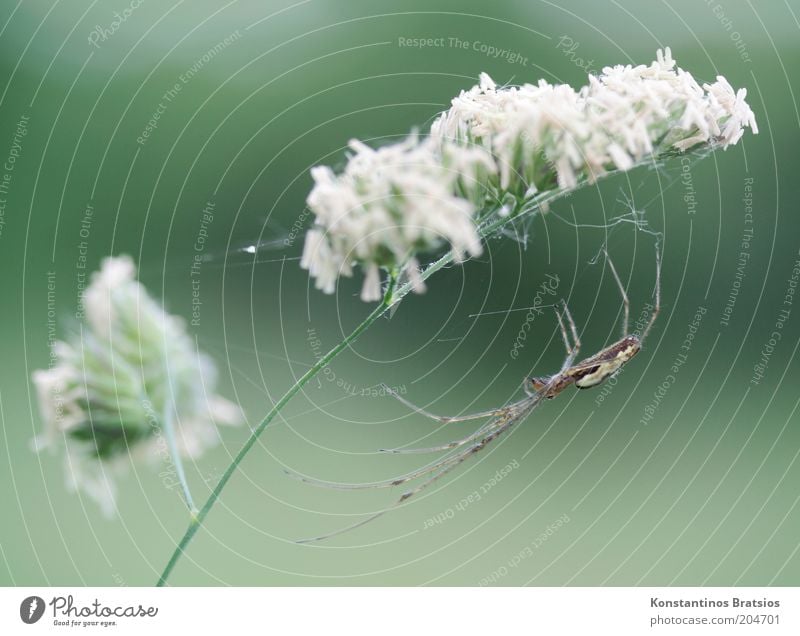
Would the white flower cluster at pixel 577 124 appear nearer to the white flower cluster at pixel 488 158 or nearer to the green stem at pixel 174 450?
the white flower cluster at pixel 488 158

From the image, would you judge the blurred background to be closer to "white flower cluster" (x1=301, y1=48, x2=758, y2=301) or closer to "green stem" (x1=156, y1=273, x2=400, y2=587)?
"white flower cluster" (x1=301, y1=48, x2=758, y2=301)

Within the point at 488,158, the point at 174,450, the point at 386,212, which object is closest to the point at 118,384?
the point at 174,450

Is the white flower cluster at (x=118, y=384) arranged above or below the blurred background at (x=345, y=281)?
below

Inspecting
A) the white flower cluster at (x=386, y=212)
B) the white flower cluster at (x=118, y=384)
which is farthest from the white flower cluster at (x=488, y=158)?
the white flower cluster at (x=118, y=384)

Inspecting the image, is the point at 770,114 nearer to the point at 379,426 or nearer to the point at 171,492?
the point at 379,426

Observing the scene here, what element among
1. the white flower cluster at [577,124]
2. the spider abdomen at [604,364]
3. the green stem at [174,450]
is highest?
the white flower cluster at [577,124]

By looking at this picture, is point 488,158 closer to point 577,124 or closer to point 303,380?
point 577,124

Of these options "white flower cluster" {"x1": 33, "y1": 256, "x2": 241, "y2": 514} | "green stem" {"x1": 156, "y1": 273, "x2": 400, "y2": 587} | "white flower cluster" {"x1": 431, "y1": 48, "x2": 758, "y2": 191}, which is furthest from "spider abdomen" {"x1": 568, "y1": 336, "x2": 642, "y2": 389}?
"white flower cluster" {"x1": 33, "y1": 256, "x2": 241, "y2": 514}
